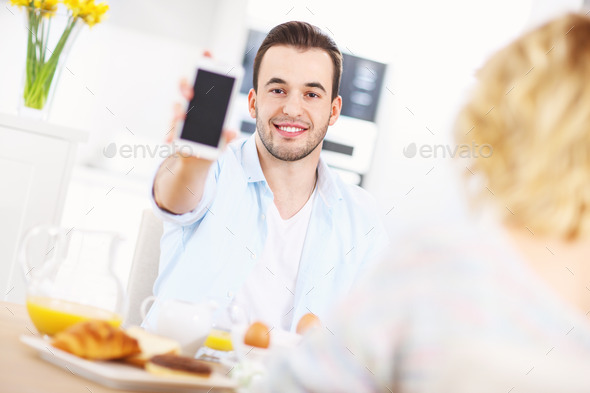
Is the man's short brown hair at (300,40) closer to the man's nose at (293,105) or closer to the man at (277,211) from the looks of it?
the man at (277,211)

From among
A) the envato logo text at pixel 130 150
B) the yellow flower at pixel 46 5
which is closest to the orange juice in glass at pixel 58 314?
the yellow flower at pixel 46 5

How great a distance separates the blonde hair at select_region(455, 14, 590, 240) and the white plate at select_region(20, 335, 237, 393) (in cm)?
45

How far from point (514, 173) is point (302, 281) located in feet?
4.02

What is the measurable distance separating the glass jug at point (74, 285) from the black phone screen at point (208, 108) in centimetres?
20

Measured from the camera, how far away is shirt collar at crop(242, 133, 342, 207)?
1909 mm

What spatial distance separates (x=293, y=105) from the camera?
192 centimetres

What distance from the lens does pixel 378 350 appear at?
51cm

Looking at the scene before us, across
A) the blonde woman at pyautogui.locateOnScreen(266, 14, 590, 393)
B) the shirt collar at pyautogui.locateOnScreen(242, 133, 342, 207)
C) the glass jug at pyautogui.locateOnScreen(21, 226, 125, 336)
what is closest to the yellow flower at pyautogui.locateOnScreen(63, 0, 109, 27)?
the shirt collar at pyautogui.locateOnScreen(242, 133, 342, 207)

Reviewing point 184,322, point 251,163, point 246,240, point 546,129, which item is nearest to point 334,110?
point 251,163

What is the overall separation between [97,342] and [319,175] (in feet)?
4.14

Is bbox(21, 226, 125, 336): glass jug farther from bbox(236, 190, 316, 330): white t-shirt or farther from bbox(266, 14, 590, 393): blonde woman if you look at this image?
bbox(236, 190, 316, 330): white t-shirt

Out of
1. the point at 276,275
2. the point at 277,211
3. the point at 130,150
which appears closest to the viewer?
the point at 276,275

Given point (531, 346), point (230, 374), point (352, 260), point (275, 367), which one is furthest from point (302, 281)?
point (531, 346)

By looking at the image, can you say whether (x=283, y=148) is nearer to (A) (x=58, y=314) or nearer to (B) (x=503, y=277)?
(A) (x=58, y=314)
